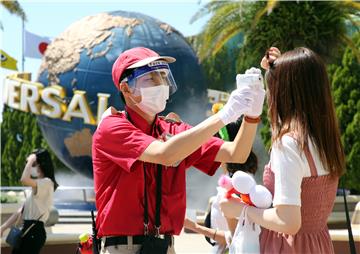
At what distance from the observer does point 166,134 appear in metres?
3.13

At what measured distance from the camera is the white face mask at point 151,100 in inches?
124

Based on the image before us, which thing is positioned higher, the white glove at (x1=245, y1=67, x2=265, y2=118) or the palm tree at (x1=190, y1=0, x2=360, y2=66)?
the white glove at (x1=245, y1=67, x2=265, y2=118)

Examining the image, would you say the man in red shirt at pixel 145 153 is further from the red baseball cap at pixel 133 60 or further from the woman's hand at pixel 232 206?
the woman's hand at pixel 232 206

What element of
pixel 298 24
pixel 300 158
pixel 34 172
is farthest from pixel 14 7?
pixel 300 158

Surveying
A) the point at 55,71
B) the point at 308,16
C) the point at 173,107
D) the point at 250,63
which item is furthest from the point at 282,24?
the point at 55,71

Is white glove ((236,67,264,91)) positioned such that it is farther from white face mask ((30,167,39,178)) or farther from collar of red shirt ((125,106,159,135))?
white face mask ((30,167,39,178))

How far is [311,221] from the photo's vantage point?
2.70 metres

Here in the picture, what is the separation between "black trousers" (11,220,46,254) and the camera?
266 inches

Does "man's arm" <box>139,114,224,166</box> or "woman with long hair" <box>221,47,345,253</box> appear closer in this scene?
"woman with long hair" <box>221,47,345,253</box>

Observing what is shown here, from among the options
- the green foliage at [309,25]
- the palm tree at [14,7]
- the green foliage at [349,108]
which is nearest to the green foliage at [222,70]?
the green foliage at [349,108]

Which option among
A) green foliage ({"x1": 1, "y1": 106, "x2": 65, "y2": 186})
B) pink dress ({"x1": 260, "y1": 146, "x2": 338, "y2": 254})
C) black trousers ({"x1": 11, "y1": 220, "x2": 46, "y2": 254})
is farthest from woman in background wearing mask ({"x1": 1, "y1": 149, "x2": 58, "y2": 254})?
green foliage ({"x1": 1, "y1": 106, "x2": 65, "y2": 186})

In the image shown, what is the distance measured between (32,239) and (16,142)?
32.1m

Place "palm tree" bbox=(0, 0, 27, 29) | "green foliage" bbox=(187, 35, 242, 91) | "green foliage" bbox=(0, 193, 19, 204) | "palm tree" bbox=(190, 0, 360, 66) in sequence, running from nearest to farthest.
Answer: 1. "green foliage" bbox=(0, 193, 19, 204)
2. "palm tree" bbox=(190, 0, 360, 66)
3. "palm tree" bbox=(0, 0, 27, 29)
4. "green foliage" bbox=(187, 35, 242, 91)

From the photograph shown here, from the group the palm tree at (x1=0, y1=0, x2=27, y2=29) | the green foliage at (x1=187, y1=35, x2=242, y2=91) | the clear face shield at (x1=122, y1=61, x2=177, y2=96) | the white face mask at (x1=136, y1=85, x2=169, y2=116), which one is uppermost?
the clear face shield at (x1=122, y1=61, x2=177, y2=96)
